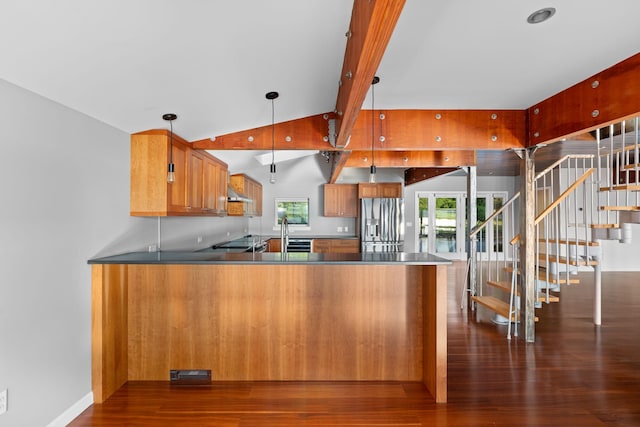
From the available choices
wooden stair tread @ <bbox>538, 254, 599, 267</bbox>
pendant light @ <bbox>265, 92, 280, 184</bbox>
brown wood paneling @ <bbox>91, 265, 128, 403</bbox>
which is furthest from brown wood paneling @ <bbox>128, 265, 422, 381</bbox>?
wooden stair tread @ <bbox>538, 254, 599, 267</bbox>

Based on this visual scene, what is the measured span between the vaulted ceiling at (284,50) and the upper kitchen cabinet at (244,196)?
2454 mm

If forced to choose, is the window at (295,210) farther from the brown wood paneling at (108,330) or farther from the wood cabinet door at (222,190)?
the brown wood paneling at (108,330)

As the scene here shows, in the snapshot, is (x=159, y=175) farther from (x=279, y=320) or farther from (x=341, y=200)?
(x=341, y=200)

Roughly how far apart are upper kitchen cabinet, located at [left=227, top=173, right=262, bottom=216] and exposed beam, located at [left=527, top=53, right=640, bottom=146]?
3.76 m

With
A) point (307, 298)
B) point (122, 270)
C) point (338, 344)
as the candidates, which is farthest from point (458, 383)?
point (122, 270)

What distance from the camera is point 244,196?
6016 mm

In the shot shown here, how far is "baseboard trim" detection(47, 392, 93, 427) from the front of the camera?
2.21 m

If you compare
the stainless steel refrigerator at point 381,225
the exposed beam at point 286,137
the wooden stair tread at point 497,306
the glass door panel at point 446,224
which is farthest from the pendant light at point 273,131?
the glass door panel at point 446,224

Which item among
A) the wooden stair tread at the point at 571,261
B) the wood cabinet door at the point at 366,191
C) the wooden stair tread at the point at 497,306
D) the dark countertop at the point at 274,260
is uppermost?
the wood cabinet door at the point at 366,191

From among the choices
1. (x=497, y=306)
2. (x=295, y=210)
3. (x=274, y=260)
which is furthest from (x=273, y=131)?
(x=295, y=210)

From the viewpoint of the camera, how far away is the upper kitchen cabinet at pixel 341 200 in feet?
26.2

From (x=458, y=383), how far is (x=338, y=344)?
0.98 m

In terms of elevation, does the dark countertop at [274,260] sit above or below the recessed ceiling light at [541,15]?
below

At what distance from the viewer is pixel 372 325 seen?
9.71 feet
